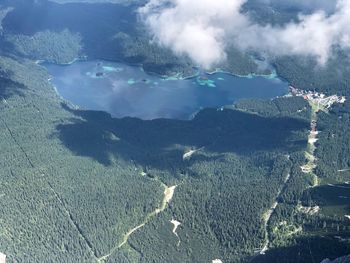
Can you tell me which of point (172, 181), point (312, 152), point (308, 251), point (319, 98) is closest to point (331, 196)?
point (312, 152)

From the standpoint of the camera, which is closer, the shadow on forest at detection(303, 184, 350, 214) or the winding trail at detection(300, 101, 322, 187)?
the shadow on forest at detection(303, 184, 350, 214)

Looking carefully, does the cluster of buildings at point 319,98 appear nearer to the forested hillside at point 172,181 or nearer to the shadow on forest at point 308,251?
the forested hillside at point 172,181

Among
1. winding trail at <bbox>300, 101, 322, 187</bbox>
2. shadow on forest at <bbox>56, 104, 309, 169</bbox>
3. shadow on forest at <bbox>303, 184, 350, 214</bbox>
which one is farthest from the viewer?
shadow on forest at <bbox>56, 104, 309, 169</bbox>

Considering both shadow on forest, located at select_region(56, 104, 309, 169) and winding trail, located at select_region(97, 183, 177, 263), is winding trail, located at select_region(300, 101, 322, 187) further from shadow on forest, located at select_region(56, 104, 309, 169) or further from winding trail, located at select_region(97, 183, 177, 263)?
winding trail, located at select_region(97, 183, 177, 263)

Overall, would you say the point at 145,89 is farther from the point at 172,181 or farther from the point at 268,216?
the point at 268,216

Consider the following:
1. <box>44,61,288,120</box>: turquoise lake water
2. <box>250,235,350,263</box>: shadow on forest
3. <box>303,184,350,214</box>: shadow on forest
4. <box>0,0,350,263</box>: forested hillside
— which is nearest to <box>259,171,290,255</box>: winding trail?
<box>0,0,350,263</box>: forested hillside

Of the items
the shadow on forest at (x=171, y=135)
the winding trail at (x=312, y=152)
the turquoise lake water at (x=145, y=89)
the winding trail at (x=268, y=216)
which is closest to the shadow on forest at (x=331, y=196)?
the winding trail at (x=312, y=152)

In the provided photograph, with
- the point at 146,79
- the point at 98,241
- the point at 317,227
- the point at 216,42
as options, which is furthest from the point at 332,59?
the point at 98,241

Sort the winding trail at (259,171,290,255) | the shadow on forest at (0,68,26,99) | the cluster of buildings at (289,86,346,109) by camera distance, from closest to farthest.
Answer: the winding trail at (259,171,290,255) → the shadow on forest at (0,68,26,99) → the cluster of buildings at (289,86,346,109)
